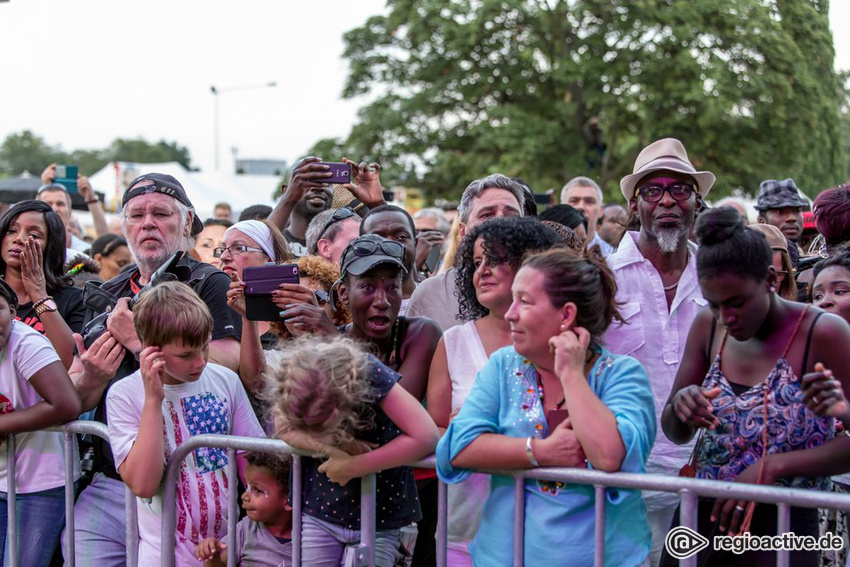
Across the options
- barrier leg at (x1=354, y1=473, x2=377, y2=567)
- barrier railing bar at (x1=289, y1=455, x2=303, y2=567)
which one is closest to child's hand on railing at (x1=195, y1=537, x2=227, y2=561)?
barrier railing bar at (x1=289, y1=455, x2=303, y2=567)

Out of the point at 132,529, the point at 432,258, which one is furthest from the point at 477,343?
the point at 432,258

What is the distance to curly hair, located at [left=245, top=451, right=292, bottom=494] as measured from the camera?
3.30 meters

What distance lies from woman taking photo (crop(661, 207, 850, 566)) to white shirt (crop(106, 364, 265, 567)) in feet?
5.67

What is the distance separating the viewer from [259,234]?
4578 mm

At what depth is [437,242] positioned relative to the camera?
7223 millimetres

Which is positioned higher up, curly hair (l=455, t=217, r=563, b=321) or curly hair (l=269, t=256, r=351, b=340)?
curly hair (l=455, t=217, r=563, b=321)

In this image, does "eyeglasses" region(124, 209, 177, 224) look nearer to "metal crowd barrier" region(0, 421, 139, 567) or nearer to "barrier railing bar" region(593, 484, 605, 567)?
"metal crowd barrier" region(0, 421, 139, 567)

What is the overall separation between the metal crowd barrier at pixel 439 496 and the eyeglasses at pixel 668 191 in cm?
156

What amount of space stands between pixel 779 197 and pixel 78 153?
105m

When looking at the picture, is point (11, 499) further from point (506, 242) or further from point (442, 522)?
point (506, 242)

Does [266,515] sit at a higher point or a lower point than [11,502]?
higher

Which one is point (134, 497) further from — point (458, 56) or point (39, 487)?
point (458, 56)

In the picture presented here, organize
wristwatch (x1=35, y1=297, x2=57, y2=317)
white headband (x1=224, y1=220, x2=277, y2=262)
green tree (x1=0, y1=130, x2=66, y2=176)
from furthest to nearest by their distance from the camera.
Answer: green tree (x1=0, y1=130, x2=66, y2=176) → white headband (x1=224, y1=220, x2=277, y2=262) → wristwatch (x1=35, y1=297, x2=57, y2=317)

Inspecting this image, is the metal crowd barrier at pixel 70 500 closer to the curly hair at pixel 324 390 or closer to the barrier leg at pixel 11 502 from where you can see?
the barrier leg at pixel 11 502
